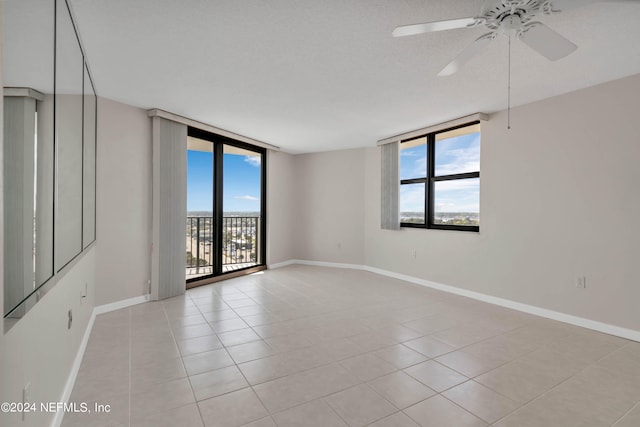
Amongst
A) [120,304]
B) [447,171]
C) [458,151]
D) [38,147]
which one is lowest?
[120,304]

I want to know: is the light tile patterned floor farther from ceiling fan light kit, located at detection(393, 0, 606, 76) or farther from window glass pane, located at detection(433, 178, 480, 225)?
ceiling fan light kit, located at detection(393, 0, 606, 76)

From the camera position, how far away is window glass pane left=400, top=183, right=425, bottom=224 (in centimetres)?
503

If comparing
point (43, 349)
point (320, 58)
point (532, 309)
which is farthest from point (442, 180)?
point (43, 349)

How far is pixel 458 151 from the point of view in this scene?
14.8ft

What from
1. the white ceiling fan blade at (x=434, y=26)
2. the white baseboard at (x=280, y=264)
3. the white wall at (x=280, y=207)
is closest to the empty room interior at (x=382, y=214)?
the white ceiling fan blade at (x=434, y=26)

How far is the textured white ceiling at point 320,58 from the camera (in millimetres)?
1941

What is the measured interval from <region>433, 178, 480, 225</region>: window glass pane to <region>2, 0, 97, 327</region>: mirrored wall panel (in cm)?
445

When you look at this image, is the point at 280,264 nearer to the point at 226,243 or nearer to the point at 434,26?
the point at 226,243

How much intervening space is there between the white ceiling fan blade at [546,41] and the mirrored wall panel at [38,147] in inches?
97.1

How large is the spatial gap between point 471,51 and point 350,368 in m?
2.41

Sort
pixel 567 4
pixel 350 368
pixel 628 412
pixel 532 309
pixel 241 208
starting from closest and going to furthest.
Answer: pixel 567 4 < pixel 628 412 < pixel 350 368 < pixel 532 309 < pixel 241 208

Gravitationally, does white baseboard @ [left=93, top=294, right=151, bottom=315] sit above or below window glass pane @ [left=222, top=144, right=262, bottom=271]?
below

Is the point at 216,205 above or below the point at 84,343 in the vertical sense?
above

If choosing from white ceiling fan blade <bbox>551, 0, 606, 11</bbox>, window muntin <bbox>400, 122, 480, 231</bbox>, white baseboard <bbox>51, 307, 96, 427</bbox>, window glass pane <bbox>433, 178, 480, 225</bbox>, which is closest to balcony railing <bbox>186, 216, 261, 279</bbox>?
white baseboard <bbox>51, 307, 96, 427</bbox>
